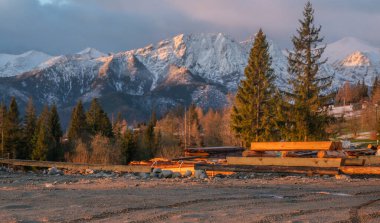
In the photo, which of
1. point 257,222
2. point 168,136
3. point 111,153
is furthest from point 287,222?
point 168,136

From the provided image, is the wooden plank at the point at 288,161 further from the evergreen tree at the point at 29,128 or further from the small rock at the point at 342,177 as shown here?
the evergreen tree at the point at 29,128

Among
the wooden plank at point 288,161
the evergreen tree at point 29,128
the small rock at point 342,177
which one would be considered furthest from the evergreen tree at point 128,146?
the small rock at point 342,177

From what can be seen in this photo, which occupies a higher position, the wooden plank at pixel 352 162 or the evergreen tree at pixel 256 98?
the evergreen tree at pixel 256 98

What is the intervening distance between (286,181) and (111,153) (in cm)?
5383

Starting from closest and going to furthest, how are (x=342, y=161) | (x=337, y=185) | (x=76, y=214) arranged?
(x=76, y=214)
(x=337, y=185)
(x=342, y=161)

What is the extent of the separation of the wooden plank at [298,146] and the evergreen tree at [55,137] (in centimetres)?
5395

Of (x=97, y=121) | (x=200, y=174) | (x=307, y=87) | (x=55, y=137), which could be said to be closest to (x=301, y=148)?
(x=200, y=174)

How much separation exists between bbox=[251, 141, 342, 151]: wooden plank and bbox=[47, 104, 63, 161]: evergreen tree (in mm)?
53949

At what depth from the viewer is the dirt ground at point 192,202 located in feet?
27.6

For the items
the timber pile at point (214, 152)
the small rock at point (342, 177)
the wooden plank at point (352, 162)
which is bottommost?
the small rock at point (342, 177)

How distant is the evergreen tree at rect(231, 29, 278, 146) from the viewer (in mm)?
40094

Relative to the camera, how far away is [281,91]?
3809 centimetres

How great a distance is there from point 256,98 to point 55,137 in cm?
4885

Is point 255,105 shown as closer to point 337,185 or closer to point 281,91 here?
point 281,91
